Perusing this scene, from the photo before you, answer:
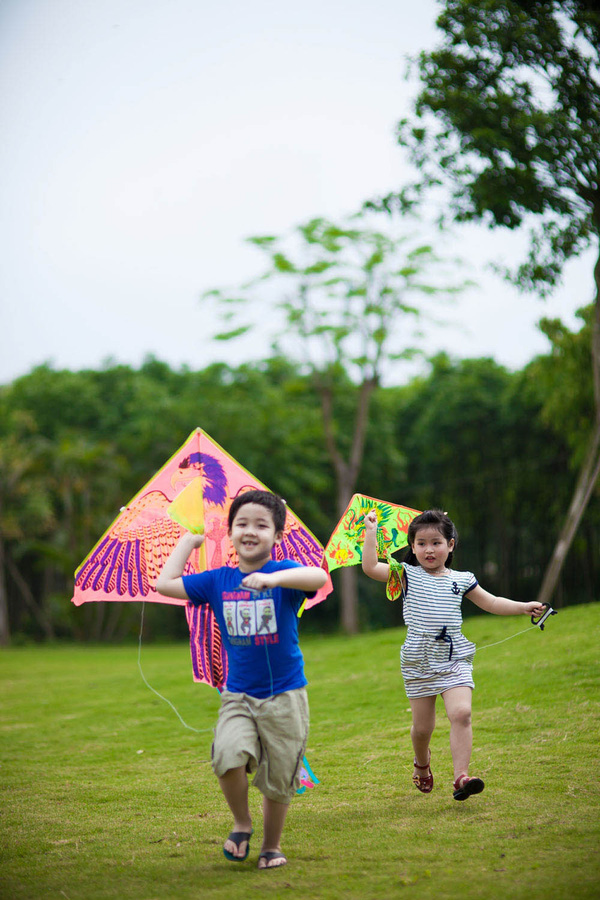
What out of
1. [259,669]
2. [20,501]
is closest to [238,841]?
[259,669]

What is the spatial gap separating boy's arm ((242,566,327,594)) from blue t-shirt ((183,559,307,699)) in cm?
9

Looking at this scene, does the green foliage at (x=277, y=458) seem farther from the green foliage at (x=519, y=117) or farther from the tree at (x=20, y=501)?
the green foliage at (x=519, y=117)

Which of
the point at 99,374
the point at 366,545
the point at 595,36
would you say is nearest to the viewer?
the point at 366,545

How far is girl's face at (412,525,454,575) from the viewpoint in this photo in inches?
168

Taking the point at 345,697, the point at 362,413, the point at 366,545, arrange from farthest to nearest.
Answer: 1. the point at 362,413
2. the point at 345,697
3. the point at 366,545

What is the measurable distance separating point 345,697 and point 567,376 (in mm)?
8285

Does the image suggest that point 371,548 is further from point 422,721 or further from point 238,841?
point 238,841

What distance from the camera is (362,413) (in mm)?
18375

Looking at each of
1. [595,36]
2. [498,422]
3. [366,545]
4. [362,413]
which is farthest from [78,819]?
[498,422]

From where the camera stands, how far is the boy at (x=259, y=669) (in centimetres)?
331

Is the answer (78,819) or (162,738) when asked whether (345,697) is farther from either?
(78,819)

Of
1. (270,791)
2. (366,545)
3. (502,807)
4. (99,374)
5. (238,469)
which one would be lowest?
(502,807)

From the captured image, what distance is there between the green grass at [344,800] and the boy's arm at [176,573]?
107 cm

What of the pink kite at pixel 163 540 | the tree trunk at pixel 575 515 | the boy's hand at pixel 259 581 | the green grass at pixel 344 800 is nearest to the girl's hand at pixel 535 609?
the green grass at pixel 344 800
